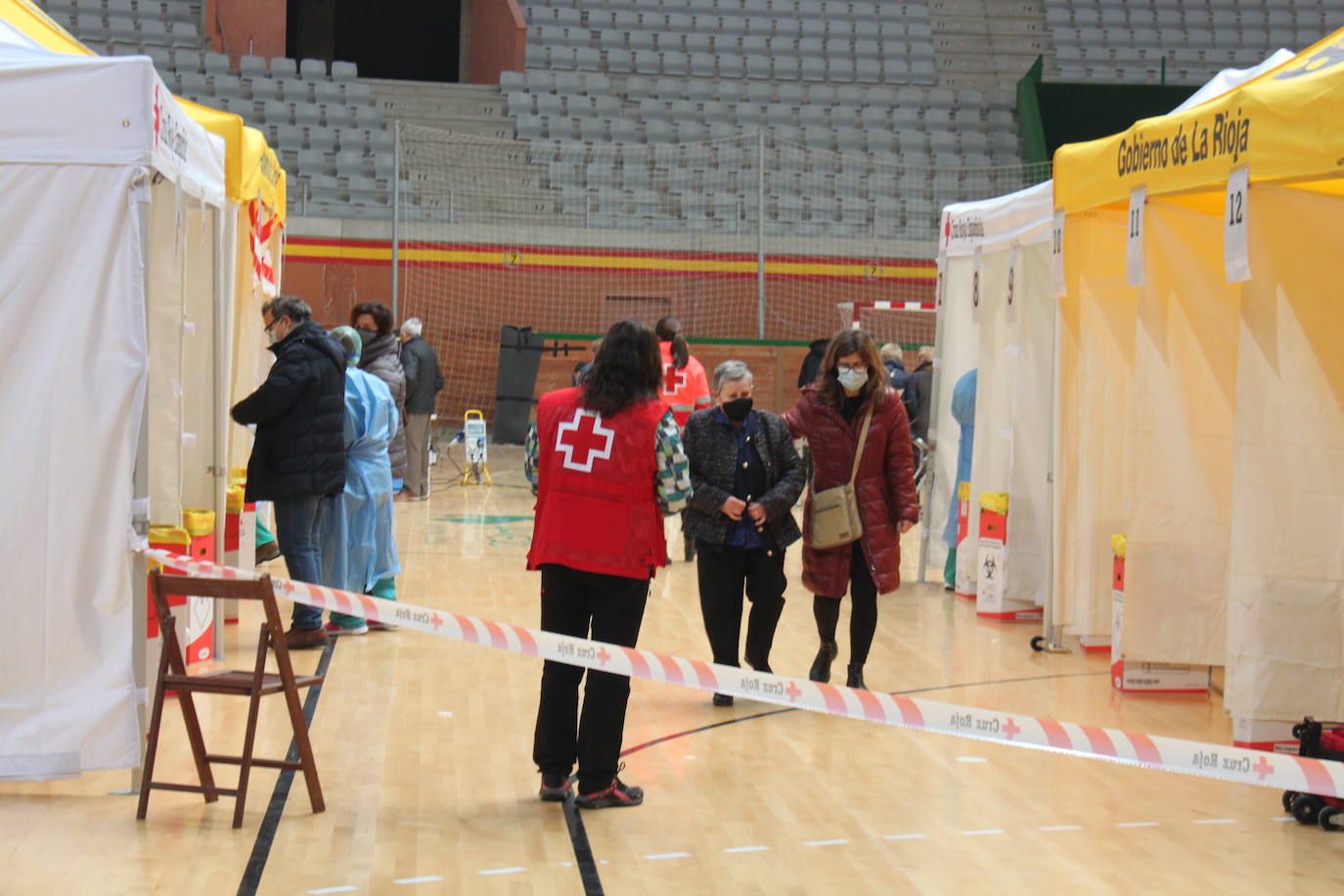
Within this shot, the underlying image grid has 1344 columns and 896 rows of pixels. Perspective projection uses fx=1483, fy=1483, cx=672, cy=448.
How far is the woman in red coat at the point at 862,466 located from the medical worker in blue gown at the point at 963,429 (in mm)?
2891

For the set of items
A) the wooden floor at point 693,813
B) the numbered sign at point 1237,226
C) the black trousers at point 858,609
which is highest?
the numbered sign at point 1237,226

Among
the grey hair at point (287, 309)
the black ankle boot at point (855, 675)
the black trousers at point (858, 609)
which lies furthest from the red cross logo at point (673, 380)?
the black ankle boot at point (855, 675)

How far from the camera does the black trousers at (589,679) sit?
4.48 metres

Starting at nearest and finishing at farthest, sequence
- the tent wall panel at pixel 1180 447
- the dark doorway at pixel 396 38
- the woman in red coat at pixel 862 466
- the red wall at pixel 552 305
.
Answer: the woman in red coat at pixel 862 466 → the tent wall panel at pixel 1180 447 → the red wall at pixel 552 305 → the dark doorway at pixel 396 38

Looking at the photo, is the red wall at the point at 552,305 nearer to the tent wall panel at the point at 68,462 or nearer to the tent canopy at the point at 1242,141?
the tent canopy at the point at 1242,141

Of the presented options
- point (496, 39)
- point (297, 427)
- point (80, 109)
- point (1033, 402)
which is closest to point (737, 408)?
point (297, 427)

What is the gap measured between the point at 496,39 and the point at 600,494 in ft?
62.0

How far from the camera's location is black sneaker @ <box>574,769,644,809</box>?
15.0ft

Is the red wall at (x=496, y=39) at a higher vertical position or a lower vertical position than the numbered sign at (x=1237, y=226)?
higher

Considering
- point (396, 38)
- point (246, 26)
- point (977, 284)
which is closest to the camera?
point (977, 284)

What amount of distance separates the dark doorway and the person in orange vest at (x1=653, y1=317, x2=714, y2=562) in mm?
16761

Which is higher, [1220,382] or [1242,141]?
[1242,141]

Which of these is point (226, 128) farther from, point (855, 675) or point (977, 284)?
point (977, 284)

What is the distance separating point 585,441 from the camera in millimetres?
4418
